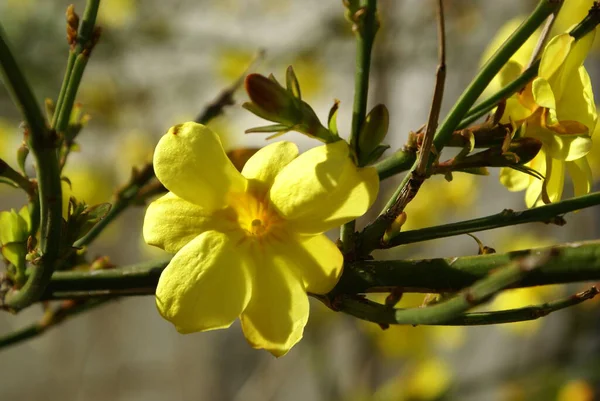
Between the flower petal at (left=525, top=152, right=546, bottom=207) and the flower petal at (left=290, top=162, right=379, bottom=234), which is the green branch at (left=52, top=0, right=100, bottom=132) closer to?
the flower petal at (left=290, top=162, right=379, bottom=234)

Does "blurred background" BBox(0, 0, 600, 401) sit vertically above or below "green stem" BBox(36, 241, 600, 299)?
below

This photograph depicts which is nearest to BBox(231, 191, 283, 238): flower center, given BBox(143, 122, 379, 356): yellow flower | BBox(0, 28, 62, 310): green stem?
BBox(143, 122, 379, 356): yellow flower

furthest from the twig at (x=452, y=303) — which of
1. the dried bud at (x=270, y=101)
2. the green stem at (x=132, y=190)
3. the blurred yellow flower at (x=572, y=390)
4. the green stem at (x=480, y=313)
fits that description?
the blurred yellow flower at (x=572, y=390)

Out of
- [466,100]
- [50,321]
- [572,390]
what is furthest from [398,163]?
[572,390]

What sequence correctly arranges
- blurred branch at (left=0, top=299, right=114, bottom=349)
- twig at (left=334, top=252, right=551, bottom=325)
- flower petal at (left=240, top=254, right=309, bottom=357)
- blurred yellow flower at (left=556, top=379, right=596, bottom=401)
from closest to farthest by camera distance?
twig at (left=334, top=252, right=551, bottom=325)
flower petal at (left=240, top=254, right=309, bottom=357)
blurred branch at (left=0, top=299, right=114, bottom=349)
blurred yellow flower at (left=556, top=379, right=596, bottom=401)

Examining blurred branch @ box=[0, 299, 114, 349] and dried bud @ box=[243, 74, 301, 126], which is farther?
blurred branch @ box=[0, 299, 114, 349]
